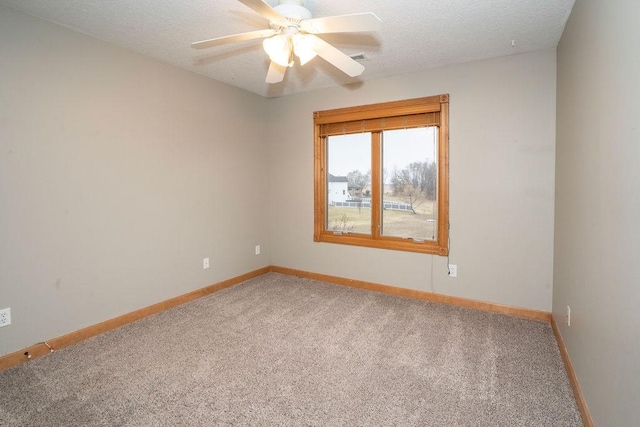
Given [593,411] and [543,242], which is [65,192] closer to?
[593,411]

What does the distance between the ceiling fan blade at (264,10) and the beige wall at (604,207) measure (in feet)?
4.87

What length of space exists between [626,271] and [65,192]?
3327 millimetres

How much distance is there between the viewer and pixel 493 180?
3049 millimetres

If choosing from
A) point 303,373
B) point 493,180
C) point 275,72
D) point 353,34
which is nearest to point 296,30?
point 275,72

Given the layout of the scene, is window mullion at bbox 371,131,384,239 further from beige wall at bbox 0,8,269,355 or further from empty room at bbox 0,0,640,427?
beige wall at bbox 0,8,269,355

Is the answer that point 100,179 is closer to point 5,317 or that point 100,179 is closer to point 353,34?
point 5,317

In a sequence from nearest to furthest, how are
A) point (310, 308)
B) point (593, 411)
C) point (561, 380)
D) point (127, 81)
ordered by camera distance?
1. point (593, 411)
2. point (561, 380)
3. point (127, 81)
4. point (310, 308)

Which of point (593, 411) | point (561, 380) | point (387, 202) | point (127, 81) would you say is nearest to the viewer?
point (593, 411)

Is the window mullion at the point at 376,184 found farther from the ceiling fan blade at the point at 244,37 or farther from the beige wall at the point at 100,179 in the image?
the ceiling fan blade at the point at 244,37

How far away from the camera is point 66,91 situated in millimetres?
2432

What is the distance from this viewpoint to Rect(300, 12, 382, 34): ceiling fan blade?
1.65 meters

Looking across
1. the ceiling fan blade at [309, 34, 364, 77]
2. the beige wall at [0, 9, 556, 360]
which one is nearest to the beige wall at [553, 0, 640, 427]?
the beige wall at [0, 9, 556, 360]

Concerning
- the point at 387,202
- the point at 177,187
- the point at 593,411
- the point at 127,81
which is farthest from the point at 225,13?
the point at 593,411

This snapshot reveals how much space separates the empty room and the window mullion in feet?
0.08
